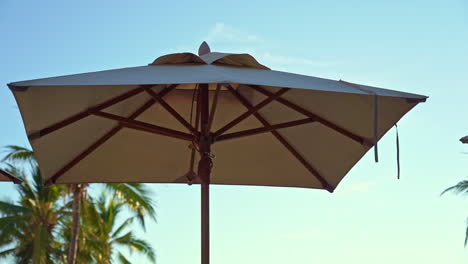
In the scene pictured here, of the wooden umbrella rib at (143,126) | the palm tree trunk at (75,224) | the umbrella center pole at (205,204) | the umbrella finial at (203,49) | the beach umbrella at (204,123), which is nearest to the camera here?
the beach umbrella at (204,123)

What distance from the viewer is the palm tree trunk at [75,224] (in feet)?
72.1

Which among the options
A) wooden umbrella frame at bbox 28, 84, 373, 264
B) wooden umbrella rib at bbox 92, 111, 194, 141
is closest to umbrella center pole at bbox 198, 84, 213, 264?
wooden umbrella frame at bbox 28, 84, 373, 264

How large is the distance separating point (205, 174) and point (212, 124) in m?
0.70

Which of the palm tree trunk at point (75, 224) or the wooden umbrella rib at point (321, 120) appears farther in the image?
the palm tree trunk at point (75, 224)

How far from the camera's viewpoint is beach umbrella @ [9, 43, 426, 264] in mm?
4312

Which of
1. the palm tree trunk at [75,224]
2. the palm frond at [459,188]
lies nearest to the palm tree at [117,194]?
the palm tree trunk at [75,224]

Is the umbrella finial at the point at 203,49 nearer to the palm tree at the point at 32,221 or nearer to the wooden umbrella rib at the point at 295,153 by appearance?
the wooden umbrella rib at the point at 295,153

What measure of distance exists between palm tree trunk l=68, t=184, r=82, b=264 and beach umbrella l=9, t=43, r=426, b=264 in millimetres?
16930

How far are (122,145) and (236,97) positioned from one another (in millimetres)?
896

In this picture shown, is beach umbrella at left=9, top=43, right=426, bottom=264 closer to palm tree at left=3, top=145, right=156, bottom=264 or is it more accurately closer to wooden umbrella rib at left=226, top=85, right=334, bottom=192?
wooden umbrella rib at left=226, top=85, right=334, bottom=192

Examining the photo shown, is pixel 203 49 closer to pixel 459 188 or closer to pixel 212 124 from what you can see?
pixel 212 124

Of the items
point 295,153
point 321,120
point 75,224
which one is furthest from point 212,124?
point 75,224

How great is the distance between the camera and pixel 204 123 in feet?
16.3

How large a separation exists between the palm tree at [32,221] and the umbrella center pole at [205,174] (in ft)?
62.7
